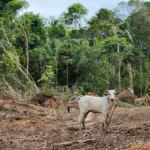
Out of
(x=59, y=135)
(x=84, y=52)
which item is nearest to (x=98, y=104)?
(x=59, y=135)

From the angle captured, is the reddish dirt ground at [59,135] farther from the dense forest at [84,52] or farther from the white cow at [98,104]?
the dense forest at [84,52]

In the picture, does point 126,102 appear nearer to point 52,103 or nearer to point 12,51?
point 52,103

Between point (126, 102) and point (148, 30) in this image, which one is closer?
point (126, 102)

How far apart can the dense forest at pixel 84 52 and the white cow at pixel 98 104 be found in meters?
16.1

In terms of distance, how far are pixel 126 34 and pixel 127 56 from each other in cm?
533

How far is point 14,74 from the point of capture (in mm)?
29078

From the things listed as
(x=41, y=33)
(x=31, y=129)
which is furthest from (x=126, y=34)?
(x=31, y=129)

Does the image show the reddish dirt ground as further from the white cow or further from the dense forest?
the dense forest

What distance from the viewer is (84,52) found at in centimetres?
3547

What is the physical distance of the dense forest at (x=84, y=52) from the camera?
104ft

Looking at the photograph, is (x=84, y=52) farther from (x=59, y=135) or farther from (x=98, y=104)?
(x=59, y=135)

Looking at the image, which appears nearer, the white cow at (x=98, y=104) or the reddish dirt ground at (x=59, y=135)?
the reddish dirt ground at (x=59, y=135)

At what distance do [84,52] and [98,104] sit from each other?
23097mm

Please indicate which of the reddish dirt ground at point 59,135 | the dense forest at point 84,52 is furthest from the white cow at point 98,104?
the dense forest at point 84,52
